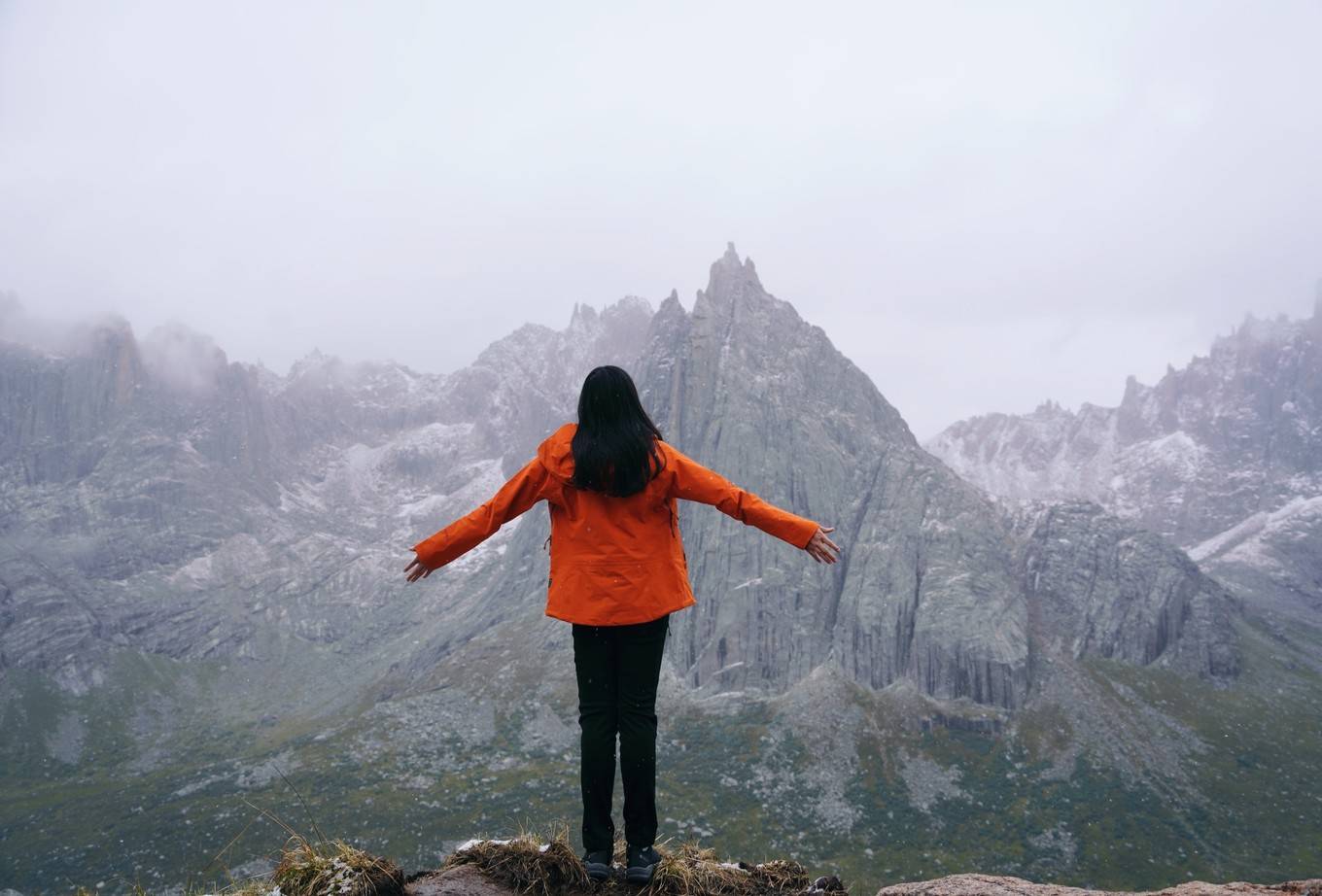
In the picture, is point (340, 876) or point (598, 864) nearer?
point (340, 876)

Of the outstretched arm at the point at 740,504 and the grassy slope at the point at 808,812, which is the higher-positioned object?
the outstretched arm at the point at 740,504

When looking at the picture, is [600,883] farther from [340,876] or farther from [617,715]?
[340,876]

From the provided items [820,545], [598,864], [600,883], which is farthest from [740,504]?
[600,883]

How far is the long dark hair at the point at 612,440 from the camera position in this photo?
9.48 meters

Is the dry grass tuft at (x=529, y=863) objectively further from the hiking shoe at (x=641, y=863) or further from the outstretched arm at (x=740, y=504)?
the outstretched arm at (x=740, y=504)

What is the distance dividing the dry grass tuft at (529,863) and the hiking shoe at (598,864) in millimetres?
69

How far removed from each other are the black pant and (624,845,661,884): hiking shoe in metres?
0.14

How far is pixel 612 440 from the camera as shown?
31.4ft

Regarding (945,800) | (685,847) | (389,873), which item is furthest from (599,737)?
(945,800)

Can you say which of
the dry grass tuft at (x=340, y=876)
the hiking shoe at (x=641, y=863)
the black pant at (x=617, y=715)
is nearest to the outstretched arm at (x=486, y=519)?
the black pant at (x=617, y=715)

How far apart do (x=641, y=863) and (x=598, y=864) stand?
1.55 ft

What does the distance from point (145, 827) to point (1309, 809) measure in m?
233

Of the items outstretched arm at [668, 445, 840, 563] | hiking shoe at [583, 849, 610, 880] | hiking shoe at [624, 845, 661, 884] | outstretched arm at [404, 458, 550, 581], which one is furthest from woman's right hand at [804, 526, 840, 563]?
hiking shoe at [583, 849, 610, 880]

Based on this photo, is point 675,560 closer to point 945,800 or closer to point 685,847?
point 685,847
